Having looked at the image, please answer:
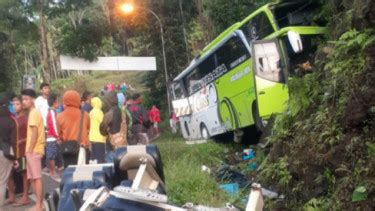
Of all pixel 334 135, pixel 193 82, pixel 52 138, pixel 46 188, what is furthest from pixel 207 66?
pixel 334 135

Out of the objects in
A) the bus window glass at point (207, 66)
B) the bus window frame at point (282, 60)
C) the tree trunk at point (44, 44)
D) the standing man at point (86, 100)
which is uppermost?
the tree trunk at point (44, 44)

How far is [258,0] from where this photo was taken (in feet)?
70.5

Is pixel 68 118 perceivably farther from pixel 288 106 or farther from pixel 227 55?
pixel 227 55

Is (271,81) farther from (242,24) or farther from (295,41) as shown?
(242,24)

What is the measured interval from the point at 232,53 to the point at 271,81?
8.88ft

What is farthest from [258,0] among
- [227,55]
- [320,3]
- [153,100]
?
[153,100]

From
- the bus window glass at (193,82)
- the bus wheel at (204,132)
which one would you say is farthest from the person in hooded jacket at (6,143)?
the bus wheel at (204,132)

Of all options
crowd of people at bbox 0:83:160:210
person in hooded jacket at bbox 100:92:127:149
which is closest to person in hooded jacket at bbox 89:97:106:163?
crowd of people at bbox 0:83:160:210

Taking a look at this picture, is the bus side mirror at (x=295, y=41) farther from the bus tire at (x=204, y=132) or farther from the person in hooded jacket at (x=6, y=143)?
the bus tire at (x=204, y=132)

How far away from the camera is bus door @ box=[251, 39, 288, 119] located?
38.0ft

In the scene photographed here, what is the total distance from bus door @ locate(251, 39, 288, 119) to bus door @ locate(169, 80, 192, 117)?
7747 mm

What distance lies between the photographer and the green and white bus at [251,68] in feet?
38.2

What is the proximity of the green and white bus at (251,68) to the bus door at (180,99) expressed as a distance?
0.83m

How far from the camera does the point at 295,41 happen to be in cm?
1090
